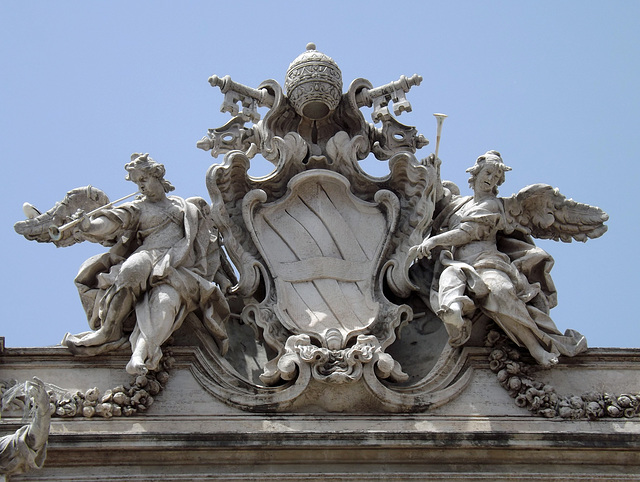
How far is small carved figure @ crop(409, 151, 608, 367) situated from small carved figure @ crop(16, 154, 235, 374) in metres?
1.87

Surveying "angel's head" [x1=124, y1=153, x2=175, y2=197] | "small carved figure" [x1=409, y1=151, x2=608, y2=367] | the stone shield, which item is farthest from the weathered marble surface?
"angel's head" [x1=124, y1=153, x2=175, y2=197]

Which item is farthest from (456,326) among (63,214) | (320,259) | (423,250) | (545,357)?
(63,214)

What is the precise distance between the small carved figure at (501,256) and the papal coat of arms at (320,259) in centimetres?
1

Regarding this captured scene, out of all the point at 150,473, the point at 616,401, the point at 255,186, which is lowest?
the point at 150,473

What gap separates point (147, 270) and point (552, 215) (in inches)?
149

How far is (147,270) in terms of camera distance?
42.7 feet

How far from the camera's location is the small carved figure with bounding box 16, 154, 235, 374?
12875 mm

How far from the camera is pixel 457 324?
12.9 metres

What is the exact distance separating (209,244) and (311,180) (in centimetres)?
125

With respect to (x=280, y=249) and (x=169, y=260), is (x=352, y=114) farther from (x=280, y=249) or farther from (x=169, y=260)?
(x=169, y=260)

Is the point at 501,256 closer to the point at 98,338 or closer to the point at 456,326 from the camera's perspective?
the point at 456,326

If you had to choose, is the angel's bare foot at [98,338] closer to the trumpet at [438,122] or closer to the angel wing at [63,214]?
the angel wing at [63,214]

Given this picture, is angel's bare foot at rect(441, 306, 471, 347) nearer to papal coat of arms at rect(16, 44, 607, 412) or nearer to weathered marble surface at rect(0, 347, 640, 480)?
papal coat of arms at rect(16, 44, 607, 412)

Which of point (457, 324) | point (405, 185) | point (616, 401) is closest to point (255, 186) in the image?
point (405, 185)
